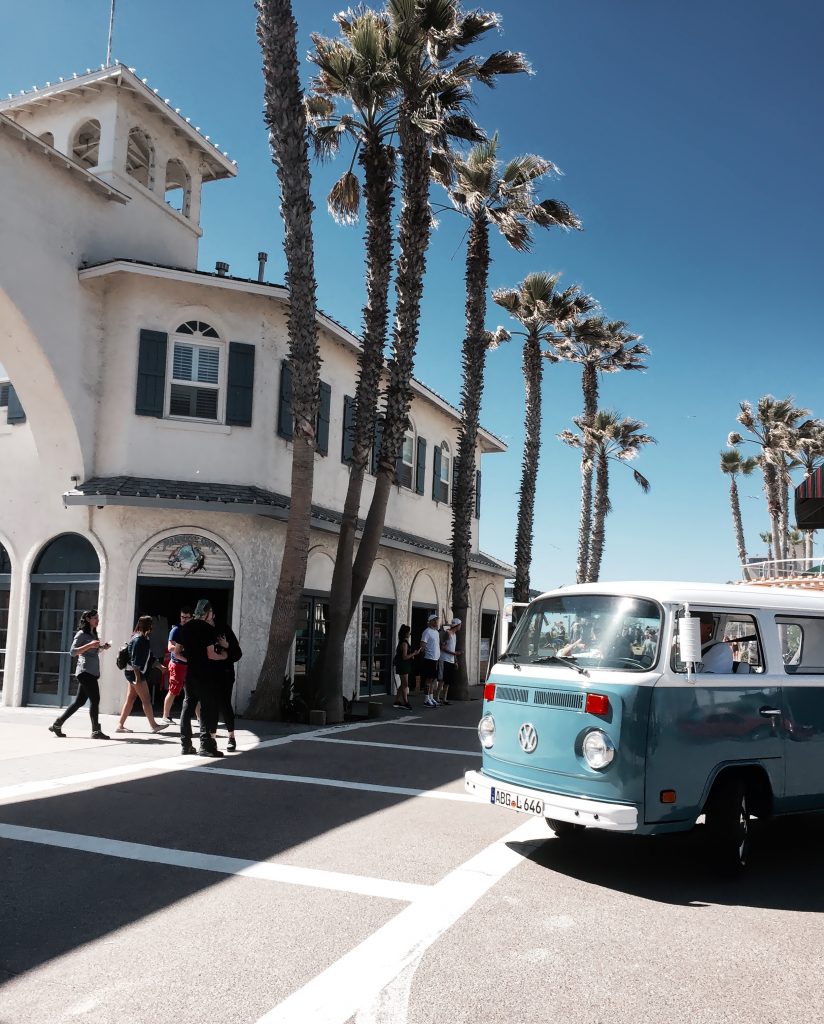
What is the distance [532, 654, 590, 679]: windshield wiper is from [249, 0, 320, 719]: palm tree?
826 centimetres

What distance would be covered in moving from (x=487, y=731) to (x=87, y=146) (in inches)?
688

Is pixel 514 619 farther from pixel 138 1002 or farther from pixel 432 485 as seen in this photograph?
pixel 432 485

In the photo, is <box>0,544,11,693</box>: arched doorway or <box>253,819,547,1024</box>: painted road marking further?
<box>0,544,11,693</box>: arched doorway

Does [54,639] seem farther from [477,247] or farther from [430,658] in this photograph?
[477,247]

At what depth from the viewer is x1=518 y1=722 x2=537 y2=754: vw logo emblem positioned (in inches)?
250

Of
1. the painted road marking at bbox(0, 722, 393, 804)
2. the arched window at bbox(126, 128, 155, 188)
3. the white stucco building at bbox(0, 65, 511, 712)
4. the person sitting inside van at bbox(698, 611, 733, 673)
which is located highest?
the arched window at bbox(126, 128, 155, 188)

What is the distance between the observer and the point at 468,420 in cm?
2238

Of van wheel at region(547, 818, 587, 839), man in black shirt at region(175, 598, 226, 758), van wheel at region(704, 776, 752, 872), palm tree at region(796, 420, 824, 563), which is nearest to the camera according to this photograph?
van wheel at region(704, 776, 752, 872)

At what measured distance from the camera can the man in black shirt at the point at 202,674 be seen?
10.6 meters

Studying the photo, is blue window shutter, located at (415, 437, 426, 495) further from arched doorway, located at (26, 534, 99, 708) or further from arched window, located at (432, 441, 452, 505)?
arched doorway, located at (26, 534, 99, 708)

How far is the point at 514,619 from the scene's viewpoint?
320 inches

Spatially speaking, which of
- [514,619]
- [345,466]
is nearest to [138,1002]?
[514,619]

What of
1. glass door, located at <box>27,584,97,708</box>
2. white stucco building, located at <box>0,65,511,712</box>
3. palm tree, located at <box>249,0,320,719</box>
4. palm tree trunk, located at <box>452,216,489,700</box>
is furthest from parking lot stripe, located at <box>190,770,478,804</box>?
palm tree trunk, located at <box>452,216,489,700</box>

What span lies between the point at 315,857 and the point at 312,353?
9601mm
